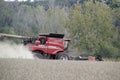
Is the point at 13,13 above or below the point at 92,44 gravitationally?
above

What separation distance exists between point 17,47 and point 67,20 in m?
11.5

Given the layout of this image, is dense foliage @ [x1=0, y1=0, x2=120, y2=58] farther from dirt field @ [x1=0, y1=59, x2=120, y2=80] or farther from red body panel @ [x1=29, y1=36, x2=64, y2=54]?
dirt field @ [x1=0, y1=59, x2=120, y2=80]

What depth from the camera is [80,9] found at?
2823 centimetres

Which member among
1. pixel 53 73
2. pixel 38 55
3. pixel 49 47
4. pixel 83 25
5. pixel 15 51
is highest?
pixel 53 73

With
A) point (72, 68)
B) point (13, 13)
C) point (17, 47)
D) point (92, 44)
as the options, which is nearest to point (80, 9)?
point (92, 44)

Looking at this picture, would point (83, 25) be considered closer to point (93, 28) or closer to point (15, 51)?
point (93, 28)

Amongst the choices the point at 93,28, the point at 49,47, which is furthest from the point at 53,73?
the point at 93,28

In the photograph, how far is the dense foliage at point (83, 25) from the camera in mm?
25922

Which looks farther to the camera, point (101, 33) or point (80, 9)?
point (80, 9)

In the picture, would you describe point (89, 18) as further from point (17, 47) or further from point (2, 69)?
point (2, 69)

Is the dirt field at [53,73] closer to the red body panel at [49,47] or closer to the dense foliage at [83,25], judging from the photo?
the red body panel at [49,47]

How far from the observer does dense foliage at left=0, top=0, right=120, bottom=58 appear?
25.9m

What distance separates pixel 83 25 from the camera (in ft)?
88.0

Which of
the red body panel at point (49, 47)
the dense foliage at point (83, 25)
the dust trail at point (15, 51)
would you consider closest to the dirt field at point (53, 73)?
the dust trail at point (15, 51)
